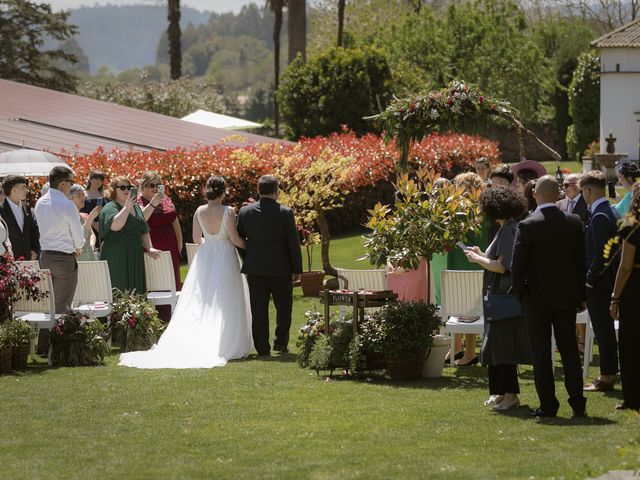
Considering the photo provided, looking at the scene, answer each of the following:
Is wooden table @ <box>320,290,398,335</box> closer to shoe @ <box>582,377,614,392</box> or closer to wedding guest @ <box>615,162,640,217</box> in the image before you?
shoe @ <box>582,377,614,392</box>

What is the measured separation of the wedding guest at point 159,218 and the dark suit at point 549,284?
19.4 feet

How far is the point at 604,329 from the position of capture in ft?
31.1

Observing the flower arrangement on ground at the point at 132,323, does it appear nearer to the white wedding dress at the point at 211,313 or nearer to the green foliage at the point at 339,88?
the white wedding dress at the point at 211,313

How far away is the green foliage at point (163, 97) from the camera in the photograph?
1919 inches

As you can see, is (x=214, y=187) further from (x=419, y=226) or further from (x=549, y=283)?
(x=549, y=283)

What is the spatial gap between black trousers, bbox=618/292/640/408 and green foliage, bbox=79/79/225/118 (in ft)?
135

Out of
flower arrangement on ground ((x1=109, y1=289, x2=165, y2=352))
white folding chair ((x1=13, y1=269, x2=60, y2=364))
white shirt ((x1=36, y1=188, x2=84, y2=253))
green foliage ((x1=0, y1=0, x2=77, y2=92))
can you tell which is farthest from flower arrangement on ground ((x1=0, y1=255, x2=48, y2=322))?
green foliage ((x1=0, y1=0, x2=77, y2=92))

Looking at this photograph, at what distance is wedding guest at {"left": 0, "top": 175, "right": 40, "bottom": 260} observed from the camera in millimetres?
12547

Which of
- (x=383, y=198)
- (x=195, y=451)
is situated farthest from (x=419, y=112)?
(x=383, y=198)

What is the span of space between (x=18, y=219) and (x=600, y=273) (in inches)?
265

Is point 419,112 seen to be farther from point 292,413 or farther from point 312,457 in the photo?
point 312,457

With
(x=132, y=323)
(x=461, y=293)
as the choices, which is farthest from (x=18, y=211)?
(x=461, y=293)

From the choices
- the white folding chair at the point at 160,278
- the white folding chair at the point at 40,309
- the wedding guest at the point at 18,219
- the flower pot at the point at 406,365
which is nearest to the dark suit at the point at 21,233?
the wedding guest at the point at 18,219

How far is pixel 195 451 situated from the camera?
24.4ft
